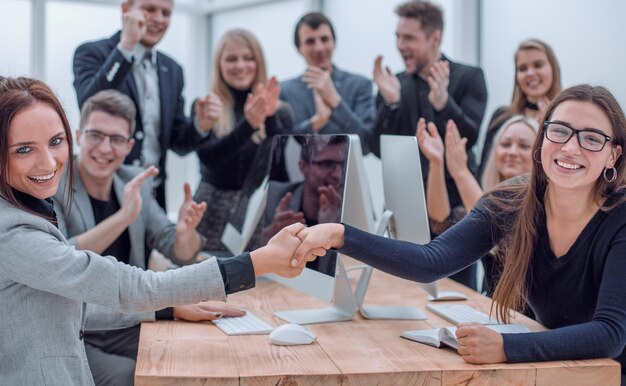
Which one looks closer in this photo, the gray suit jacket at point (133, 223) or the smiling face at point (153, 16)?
the gray suit jacket at point (133, 223)

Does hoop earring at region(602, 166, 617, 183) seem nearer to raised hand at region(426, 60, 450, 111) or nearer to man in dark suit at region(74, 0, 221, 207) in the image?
raised hand at region(426, 60, 450, 111)

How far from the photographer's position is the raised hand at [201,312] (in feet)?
6.12

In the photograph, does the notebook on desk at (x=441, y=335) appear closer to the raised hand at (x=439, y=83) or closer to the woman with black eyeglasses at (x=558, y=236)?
the woman with black eyeglasses at (x=558, y=236)

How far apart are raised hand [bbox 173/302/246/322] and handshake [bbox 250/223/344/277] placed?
0.95ft

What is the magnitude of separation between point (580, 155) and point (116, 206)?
4.99 ft

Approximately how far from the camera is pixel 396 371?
4.79 feet

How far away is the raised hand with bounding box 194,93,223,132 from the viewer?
3.19m

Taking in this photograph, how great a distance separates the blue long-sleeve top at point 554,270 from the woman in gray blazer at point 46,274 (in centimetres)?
33

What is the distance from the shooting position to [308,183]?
207cm

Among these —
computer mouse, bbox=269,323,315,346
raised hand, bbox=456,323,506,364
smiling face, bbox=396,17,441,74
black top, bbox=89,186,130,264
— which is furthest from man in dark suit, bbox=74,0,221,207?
raised hand, bbox=456,323,506,364

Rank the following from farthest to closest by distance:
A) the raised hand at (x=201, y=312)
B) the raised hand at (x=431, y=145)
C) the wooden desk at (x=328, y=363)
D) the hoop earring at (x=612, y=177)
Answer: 1. the raised hand at (x=431, y=145)
2. the raised hand at (x=201, y=312)
3. the hoop earring at (x=612, y=177)
4. the wooden desk at (x=328, y=363)

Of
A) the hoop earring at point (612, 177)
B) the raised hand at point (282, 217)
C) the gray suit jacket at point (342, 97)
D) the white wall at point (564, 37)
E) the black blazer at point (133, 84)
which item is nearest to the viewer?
the hoop earring at point (612, 177)

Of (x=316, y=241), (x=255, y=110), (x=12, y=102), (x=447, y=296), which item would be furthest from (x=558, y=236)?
(x=255, y=110)

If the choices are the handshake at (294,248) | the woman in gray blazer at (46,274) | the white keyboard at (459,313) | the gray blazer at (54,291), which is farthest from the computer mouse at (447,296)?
the gray blazer at (54,291)
